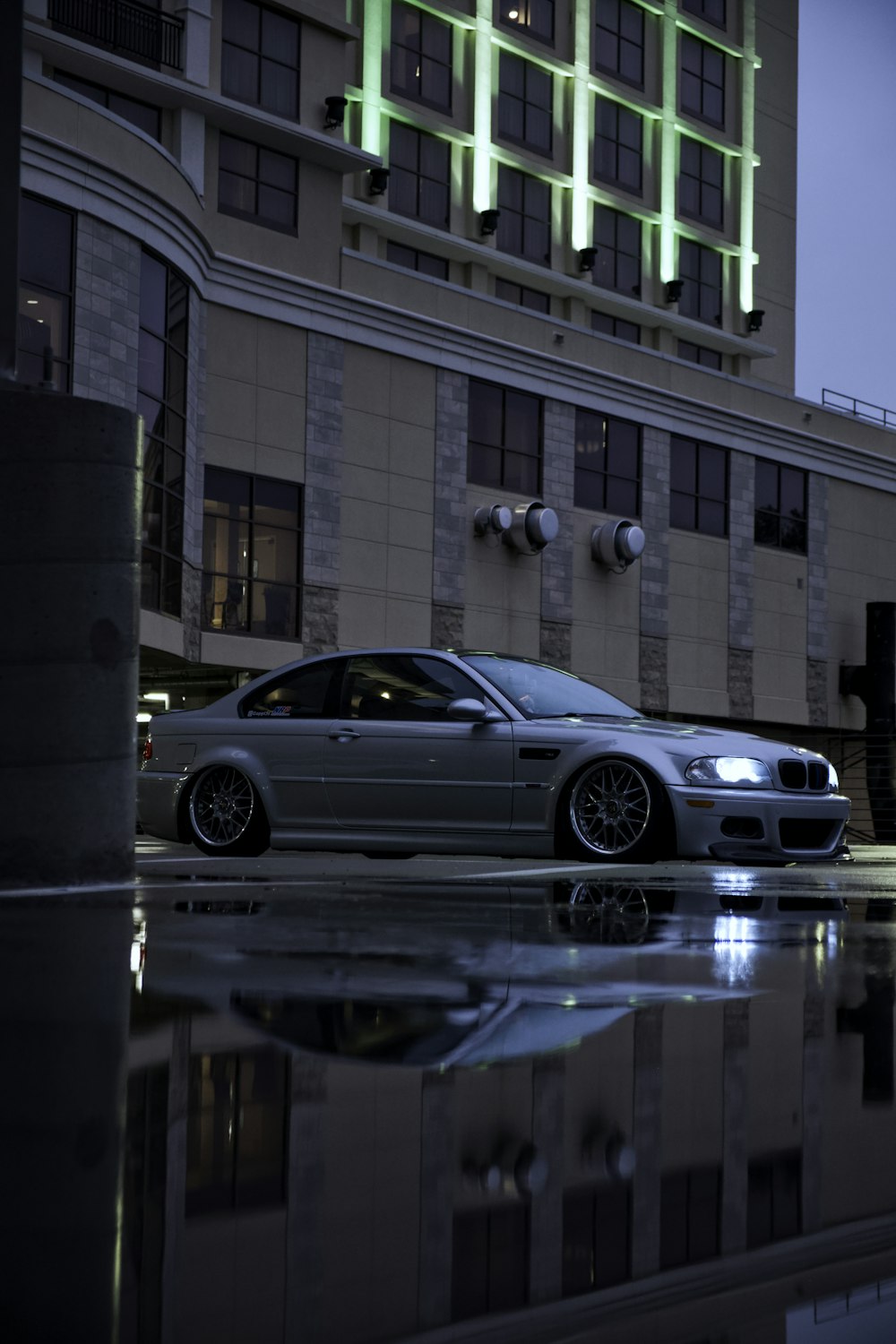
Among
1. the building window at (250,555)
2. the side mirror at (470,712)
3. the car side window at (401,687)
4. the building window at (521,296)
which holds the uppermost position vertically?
the building window at (521,296)

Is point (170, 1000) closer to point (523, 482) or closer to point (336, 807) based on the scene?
point (336, 807)

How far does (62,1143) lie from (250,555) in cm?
3080

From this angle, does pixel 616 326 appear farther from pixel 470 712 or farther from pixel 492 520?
→ pixel 470 712

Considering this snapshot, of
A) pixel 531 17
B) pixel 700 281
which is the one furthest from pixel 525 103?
pixel 700 281

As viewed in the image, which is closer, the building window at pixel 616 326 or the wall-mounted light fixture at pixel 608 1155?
the wall-mounted light fixture at pixel 608 1155

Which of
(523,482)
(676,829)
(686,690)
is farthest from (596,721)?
(686,690)

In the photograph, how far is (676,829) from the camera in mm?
10430

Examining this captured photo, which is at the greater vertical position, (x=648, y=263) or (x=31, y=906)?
(x=648, y=263)

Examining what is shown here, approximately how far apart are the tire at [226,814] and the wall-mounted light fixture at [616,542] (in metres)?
28.2

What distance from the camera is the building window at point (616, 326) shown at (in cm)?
4909

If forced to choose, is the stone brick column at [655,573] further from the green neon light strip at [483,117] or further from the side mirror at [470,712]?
the side mirror at [470,712]

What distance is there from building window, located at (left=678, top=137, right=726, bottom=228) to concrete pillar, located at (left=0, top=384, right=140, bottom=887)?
4683cm

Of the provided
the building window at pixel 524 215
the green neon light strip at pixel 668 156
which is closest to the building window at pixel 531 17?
A: the building window at pixel 524 215

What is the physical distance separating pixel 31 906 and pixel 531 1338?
4441mm
